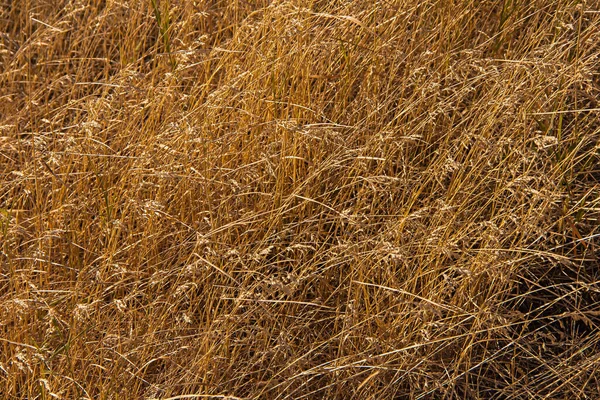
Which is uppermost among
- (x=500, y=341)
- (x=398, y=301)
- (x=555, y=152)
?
(x=555, y=152)

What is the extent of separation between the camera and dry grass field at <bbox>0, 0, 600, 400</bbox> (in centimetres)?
193

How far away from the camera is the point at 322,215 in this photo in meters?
2.20

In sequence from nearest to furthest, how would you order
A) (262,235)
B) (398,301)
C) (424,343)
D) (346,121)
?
(424,343)
(398,301)
(262,235)
(346,121)

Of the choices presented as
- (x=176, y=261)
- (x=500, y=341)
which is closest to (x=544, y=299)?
(x=500, y=341)

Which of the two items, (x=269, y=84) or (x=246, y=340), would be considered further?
(x=269, y=84)

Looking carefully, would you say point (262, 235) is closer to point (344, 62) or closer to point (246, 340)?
point (246, 340)

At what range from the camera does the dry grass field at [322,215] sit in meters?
1.93

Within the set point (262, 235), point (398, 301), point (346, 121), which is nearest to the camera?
point (398, 301)

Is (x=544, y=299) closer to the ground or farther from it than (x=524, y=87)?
closer to the ground

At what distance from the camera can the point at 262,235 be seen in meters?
2.16

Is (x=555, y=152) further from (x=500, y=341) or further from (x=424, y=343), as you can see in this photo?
(x=424, y=343)

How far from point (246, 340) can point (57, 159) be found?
617 millimetres

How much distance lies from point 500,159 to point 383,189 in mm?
341

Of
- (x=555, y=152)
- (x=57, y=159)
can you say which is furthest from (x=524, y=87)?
(x=57, y=159)
